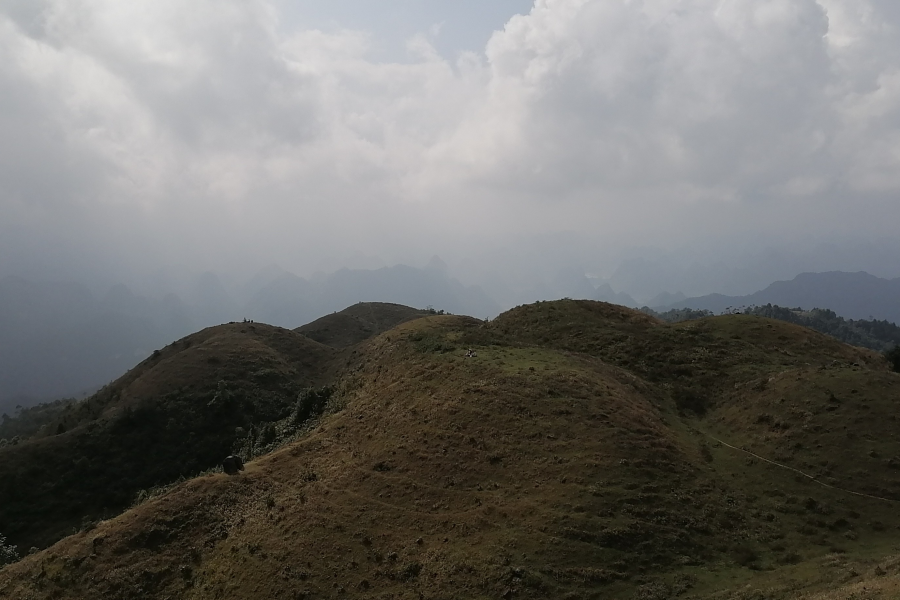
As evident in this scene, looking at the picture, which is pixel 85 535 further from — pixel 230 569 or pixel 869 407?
pixel 869 407

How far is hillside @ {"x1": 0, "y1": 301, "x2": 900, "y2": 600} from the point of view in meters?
24.1

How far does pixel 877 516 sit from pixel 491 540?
21.4 metres

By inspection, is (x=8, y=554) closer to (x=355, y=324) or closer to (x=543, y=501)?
(x=543, y=501)

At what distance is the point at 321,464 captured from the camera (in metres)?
36.9

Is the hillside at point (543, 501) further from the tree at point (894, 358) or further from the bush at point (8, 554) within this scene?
the tree at point (894, 358)

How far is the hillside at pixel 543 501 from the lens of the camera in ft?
79.0

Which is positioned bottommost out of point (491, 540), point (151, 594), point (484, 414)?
point (151, 594)

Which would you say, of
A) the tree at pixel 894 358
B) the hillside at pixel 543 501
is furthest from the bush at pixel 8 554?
the tree at pixel 894 358

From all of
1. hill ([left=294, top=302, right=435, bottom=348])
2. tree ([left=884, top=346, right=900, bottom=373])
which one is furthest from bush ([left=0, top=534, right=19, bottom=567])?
tree ([left=884, top=346, right=900, bottom=373])

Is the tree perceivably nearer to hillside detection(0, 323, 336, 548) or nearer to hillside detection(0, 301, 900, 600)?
hillside detection(0, 301, 900, 600)

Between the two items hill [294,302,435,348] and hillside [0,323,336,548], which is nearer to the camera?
hillside [0,323,336,548]

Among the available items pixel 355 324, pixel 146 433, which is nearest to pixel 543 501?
pixel 146 433

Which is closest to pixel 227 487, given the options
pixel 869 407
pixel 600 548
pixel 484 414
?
pixel 484 414

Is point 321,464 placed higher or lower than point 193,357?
lower
